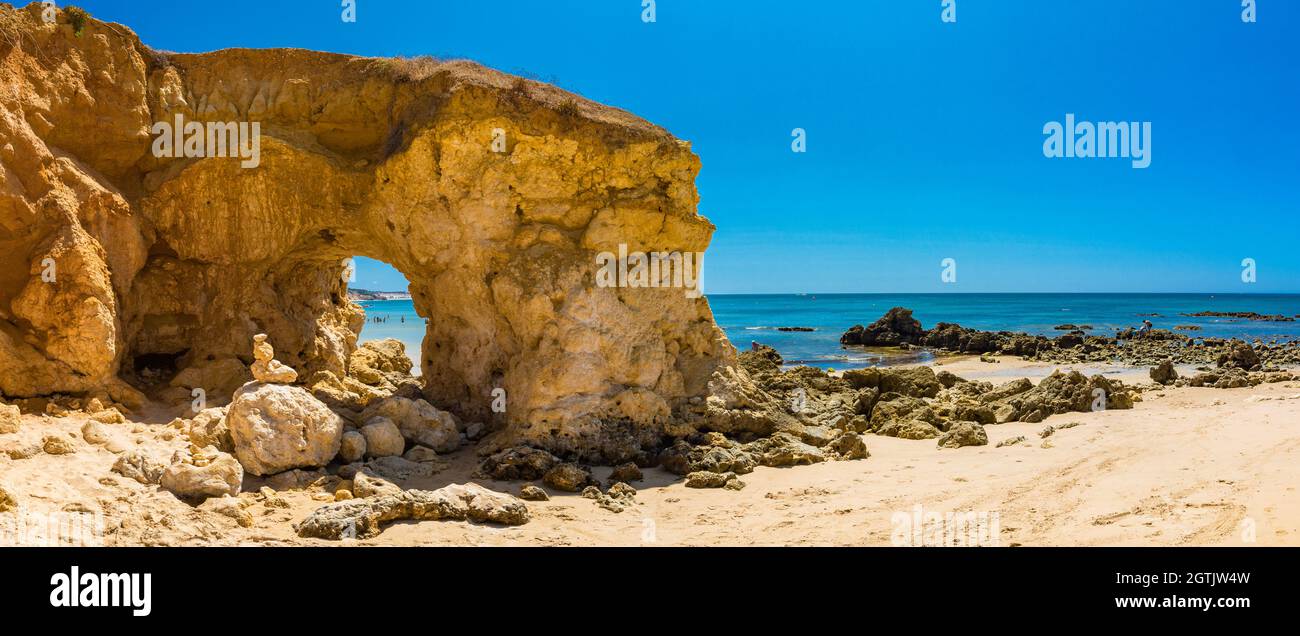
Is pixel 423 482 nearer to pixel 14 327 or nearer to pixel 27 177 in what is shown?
pixel 14 327

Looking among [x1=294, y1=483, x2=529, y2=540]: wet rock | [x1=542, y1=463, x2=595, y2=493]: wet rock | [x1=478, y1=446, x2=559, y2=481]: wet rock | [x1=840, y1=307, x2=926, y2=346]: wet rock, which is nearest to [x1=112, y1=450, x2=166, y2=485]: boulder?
[x1=294, y1=483, x2=529, y2=540]: wet rock

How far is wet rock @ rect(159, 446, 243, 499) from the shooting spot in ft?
25.6

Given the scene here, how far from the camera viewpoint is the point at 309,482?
888 cm

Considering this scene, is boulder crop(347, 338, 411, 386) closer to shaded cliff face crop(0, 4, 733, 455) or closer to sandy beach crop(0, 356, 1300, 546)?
shaded cliff face crop(0, 4, 733, 455)

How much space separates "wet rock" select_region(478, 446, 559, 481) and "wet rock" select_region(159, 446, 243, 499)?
9.20ft

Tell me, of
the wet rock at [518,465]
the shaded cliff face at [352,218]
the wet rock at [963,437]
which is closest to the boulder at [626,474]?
the wet rock at [518,465]

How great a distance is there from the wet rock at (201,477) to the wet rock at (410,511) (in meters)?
1.08

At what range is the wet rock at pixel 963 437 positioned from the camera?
38.7ft

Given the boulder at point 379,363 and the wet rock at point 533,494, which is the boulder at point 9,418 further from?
the boulder at point 379,363

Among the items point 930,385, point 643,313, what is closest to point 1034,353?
point 930,385

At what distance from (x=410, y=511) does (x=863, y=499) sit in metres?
4.95

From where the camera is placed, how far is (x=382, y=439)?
10.1m

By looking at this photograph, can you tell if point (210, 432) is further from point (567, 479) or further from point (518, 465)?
point (567, 479)

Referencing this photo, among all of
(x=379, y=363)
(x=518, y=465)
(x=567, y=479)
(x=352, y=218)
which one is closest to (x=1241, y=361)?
(x=567, y=479)
